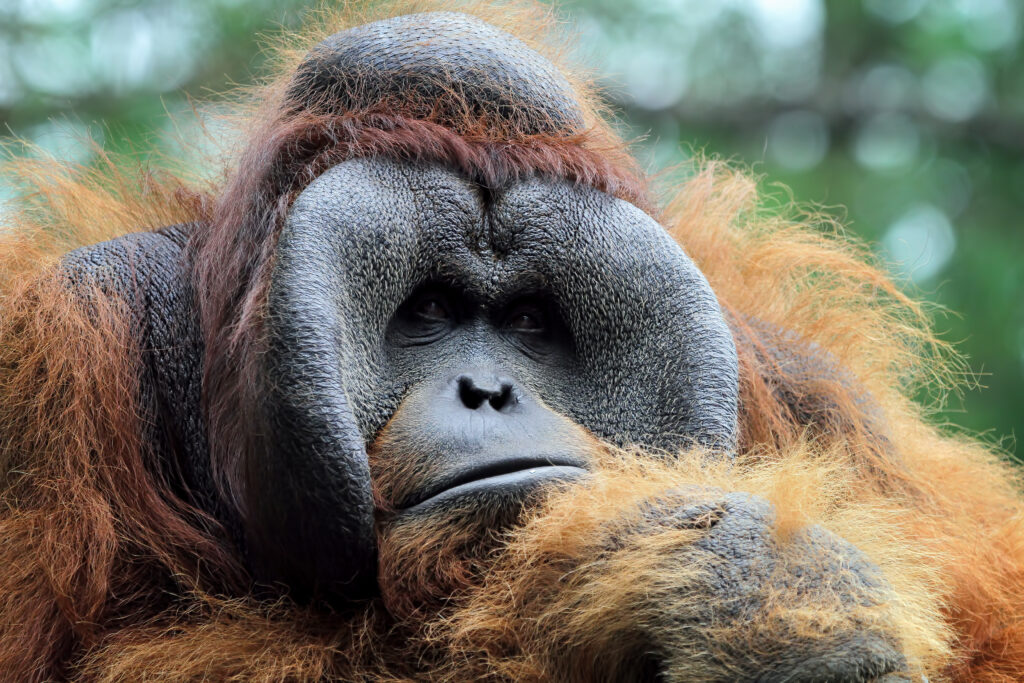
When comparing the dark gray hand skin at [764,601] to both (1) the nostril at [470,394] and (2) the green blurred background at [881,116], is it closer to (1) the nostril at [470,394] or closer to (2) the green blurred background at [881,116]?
(1) the nostril at [470,394]

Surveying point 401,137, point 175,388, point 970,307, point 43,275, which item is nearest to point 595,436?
point 401,137

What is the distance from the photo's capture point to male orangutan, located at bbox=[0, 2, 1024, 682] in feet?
5.31

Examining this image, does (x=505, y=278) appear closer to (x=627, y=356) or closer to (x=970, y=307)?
(x=627, y=356)

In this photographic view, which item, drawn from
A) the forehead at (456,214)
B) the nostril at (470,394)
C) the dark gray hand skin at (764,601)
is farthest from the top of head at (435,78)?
the dark gray hand skin at (764,601)

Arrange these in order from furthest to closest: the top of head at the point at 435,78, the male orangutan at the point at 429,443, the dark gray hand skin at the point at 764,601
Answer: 1. the top of head at the point at 435,78
2. the male orangutan at the point at 429,443
3. the dark gray hand skin at the point at 764,601

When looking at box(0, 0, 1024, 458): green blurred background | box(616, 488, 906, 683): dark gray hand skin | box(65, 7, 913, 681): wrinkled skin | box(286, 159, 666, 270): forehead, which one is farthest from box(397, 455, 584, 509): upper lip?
box(0, 0, 1024, 458): green blurred background

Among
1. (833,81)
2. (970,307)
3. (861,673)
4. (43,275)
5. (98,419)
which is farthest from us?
(833,81)

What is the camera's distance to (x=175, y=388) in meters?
2.04

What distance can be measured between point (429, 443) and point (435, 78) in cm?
68

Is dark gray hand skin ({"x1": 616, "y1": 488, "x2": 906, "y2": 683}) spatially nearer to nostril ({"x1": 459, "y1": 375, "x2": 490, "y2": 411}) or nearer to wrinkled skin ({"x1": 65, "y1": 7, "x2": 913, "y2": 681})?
wrinkled skin ({"x1": 65, "y1": 7, "x2": 913, "y2": 681})

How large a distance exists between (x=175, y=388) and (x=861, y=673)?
3.93 feet

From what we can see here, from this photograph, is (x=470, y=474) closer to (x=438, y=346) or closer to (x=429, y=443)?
(x=429, y=443)

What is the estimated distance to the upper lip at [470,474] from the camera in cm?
177

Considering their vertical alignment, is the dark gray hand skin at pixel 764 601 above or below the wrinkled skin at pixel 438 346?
below
